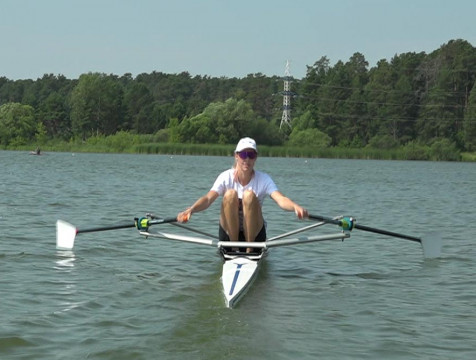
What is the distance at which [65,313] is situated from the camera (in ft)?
25.6

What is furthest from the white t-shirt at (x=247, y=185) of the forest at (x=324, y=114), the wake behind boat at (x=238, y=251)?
the forest at (x=324, y=114)

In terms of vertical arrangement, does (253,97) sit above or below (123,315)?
above

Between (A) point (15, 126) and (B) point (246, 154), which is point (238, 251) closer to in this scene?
(B) point (246, 154)

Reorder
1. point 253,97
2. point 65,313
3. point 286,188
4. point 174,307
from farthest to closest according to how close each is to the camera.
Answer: point 253,97, point 286,188, point 174,307, point 65,313

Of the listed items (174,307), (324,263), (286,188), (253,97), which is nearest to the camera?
(174,307)

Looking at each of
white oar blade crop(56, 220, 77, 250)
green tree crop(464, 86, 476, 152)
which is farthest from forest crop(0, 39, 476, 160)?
white oar blade crop(56, 220, 77, 250)

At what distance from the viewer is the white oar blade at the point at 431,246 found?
11922 mm

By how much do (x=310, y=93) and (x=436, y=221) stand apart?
100 metres

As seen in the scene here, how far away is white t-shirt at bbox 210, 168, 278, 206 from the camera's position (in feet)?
31.2

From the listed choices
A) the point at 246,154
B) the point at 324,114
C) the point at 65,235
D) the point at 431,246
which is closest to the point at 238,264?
the point at 246,154

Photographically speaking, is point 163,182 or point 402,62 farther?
point 402,62

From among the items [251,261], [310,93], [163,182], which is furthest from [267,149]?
[251,261]

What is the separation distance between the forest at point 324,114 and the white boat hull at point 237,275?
75.2 meters

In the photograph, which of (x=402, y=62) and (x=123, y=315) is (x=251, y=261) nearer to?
(x=123, y=315)
